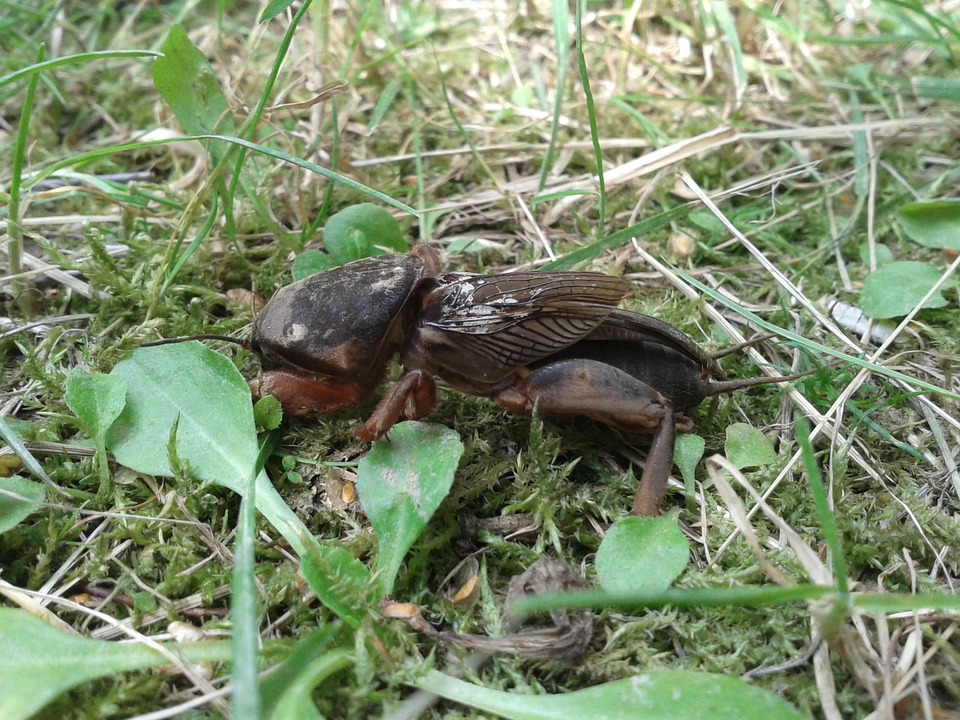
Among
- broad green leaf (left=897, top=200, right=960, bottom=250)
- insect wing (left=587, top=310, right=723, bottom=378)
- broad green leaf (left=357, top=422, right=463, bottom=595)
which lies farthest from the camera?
broad green leaf (left=897, top=200, right=960, bottom=250)

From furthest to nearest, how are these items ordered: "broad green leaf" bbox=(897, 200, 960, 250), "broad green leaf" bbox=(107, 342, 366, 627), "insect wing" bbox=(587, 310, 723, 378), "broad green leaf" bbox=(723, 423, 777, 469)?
"broad green leaf" bbox=(897, 200, 960, 250)
"insect wing" bbox=(587, 310, 723, 378)
"broad green leaf" bbox=(723, 423, 777, 469)
"broad green leaf" bbox=(107, 342, 366, 627)

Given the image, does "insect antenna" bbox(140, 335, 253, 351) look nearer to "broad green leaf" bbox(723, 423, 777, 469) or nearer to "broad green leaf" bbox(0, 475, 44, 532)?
"broad green leaf" bbox(0, 475, 44, 532)

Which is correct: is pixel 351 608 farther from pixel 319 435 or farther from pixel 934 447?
pixel 934 447

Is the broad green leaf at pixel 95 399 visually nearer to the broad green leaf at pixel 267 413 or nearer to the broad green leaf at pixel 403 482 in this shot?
the broad green leaf at pixel 267 413

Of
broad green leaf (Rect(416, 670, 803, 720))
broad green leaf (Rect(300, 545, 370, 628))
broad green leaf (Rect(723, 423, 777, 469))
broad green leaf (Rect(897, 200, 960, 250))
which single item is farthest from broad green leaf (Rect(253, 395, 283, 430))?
broad green leaf (Rect(897, 200, 960, 250))

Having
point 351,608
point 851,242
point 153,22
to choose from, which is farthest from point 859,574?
point 153,22

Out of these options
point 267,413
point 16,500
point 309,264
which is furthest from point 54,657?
point 309,264

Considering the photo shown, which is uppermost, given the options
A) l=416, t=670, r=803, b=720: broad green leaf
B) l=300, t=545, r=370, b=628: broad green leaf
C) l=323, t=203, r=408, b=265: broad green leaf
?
l=323, t=203, r=408, b=265: broad green leaf
